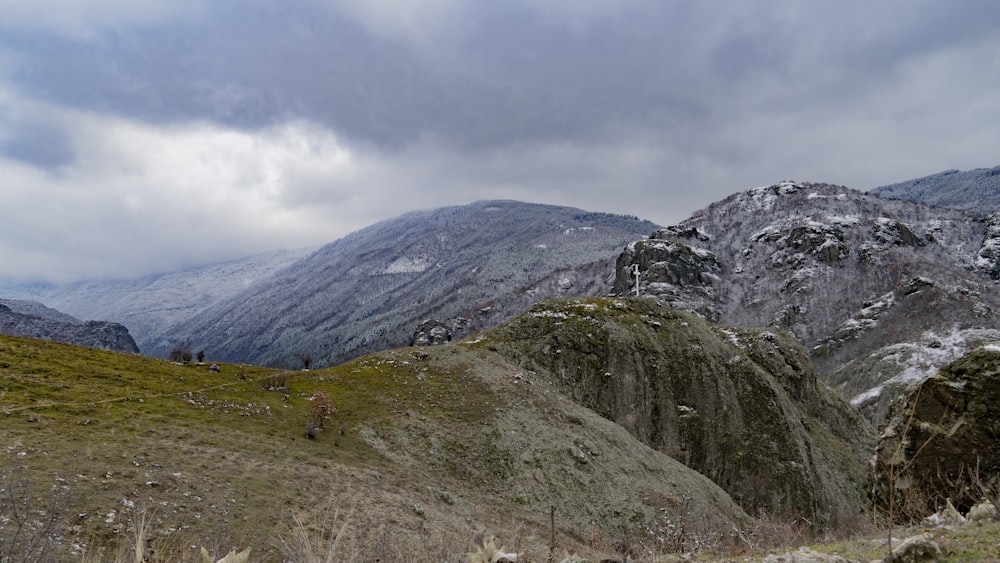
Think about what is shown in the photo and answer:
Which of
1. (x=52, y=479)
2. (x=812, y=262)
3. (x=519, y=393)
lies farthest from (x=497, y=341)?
(x=812, y=262)

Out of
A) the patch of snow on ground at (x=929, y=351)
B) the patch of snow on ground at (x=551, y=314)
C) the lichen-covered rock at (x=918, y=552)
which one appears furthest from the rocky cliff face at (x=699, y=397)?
the patch of snow on ground at (x=929, y=351)

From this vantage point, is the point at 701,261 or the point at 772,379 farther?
the point at 701,261

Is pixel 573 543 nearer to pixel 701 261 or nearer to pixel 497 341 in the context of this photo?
pixel 497 341

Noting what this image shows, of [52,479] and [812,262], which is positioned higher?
[812,262]

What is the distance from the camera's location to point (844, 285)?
172 meters

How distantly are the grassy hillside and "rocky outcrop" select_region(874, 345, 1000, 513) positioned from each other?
597 centimetres

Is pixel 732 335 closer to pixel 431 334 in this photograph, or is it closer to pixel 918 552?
pixel 918 552

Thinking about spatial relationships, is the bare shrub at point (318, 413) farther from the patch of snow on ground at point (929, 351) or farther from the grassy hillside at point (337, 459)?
the patch of snow on ground at point (929, 351)

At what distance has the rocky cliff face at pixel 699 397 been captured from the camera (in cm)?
5134

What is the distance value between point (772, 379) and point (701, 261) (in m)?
137

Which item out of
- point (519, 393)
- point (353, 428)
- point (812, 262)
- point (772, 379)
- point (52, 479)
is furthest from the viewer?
point (812, 262)

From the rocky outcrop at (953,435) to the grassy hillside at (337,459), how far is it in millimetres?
5967

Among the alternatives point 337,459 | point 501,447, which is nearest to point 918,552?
point 337,459

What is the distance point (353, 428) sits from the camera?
3522 cm
